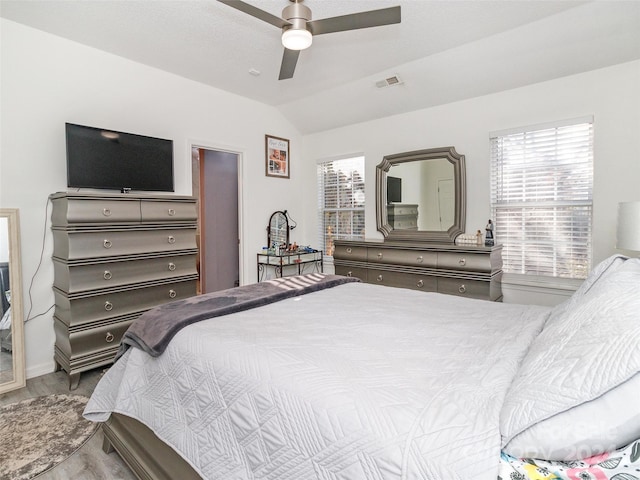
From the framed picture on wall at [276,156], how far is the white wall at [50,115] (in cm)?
101

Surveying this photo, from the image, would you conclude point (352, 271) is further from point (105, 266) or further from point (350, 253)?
point (105, 266)

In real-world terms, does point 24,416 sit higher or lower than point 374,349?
lower

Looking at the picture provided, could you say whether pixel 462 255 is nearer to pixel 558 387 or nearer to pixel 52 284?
pixel 558 387

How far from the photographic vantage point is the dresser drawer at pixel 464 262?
3.30m

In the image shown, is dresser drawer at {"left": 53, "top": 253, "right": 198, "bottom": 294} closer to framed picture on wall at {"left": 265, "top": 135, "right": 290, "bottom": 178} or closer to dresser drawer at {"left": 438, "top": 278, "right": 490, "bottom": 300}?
framed picture on wall at {"left": 265, "top": 135, "right": 290, "bottom": 178}

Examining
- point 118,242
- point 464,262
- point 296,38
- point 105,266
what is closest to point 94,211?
point 118,242

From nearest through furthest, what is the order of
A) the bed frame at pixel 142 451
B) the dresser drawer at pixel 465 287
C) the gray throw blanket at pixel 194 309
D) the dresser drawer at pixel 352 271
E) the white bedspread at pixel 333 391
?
the white bedspread at pixel 333 391 < the bed frame at pixel 142 451 < the gray throw blanket at pixel 194 309 < the dresser drawer at pixel 465 287 < the dresser drawer at pixel 352 271

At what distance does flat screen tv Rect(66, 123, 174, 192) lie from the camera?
2.91 meters

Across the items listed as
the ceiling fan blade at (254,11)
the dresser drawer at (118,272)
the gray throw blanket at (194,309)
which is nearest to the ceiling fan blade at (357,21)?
the ceiling fan blade at (254,11)

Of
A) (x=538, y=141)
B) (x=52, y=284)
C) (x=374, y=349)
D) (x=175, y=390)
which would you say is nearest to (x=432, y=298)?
(x=374, y=349)

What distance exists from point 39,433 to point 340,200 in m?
3.94

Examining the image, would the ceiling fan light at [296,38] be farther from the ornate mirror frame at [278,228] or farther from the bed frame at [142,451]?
the ornate mirror frame at [278,228]

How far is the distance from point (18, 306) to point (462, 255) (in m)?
3.82

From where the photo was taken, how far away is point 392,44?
3154 millimetres
